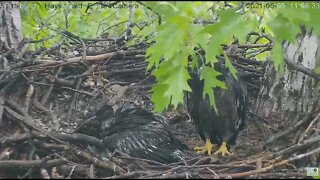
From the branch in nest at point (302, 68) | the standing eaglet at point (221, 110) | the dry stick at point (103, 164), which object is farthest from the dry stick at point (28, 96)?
Result: the branch in nest at point (302, 68)

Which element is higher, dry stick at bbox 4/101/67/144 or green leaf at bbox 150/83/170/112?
green leaf at bbox 150/83/170/112

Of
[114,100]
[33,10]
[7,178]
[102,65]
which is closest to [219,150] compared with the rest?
[114,100]

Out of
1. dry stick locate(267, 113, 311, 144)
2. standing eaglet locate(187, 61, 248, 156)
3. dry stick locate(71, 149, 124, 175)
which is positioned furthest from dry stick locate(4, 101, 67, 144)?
dry stick locate(267, 113, 311, 144)

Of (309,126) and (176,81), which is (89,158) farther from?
(309,126)

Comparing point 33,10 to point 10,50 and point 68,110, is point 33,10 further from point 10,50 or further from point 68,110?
point 68,110

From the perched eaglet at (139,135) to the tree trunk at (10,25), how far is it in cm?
122

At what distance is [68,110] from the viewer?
4723 mm

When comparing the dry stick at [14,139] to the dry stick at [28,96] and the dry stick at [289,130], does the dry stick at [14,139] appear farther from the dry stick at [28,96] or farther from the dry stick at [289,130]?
the dry stick at [289,130]

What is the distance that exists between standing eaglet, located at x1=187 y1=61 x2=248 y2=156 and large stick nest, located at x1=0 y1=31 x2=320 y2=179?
187mm

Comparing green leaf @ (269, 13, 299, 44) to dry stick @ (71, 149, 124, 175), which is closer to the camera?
green leaf @ (269, 13, 299, 44)

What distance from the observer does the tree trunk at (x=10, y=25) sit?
204 inches

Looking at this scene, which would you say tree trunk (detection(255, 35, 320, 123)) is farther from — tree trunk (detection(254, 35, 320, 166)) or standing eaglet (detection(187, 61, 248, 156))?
standing eaglet (detection(187, 61, 248, 156))

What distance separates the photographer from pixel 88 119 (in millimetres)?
4344

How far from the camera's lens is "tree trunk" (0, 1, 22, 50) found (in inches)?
204
